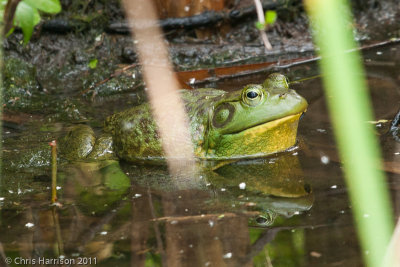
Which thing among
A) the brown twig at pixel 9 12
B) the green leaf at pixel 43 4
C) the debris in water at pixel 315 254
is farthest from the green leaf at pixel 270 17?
the brown twig at pixel 9 12

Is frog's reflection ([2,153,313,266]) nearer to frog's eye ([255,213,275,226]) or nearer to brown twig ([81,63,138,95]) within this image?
frog's eye ([255,213,275,226])

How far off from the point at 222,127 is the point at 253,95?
46cm

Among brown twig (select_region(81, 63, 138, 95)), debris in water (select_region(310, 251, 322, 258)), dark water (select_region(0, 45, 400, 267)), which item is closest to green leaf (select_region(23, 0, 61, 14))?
dark water (select_region(0, 45, 400, 267))

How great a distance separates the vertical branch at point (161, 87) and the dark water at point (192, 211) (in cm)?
30

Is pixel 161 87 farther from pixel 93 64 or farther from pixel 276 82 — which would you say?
pixel 276 82

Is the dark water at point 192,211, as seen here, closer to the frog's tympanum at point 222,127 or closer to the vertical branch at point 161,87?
the frog's tympanum at point 222,127

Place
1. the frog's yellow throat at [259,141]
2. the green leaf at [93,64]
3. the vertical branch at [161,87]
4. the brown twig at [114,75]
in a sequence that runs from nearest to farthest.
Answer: the frog's yellow throat at [259,141] < the vertical branch at [161,87] < the brown twig at [114,75] < the green leaf at [93,64]

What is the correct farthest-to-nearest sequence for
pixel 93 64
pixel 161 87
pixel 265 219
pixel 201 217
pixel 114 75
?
pixel 93 64 → pixel 114 75 → pixel 161 87 → pixel 201 217 → pixel 265 219

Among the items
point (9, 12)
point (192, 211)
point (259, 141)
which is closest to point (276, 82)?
point (259, 141)

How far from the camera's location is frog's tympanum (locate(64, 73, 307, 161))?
14.4 feet

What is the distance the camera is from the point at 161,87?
245 inches

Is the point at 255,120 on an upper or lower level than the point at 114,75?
lower

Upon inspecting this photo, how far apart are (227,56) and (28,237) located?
200 inches

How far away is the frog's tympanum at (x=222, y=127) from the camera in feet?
14.4
